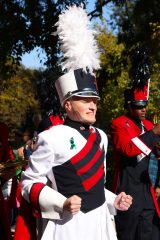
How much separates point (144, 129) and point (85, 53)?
2.35 m

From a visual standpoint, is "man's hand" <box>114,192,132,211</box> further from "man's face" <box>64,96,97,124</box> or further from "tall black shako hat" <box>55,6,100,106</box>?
"tall black shako hat" <box>55,6,100,106</box>

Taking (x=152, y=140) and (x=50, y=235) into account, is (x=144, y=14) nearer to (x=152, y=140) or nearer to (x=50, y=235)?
(x=152, y=140)

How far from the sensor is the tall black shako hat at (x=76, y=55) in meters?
4.27

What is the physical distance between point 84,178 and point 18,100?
33816 mm

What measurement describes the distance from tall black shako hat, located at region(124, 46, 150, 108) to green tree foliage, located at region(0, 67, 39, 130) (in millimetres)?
26989

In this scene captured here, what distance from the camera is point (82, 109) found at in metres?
4.27

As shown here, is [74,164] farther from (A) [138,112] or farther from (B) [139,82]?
(B) [139,82]

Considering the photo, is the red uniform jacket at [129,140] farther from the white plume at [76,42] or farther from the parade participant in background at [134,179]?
the white plume at [76,42]

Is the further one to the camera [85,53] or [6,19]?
[6,19]

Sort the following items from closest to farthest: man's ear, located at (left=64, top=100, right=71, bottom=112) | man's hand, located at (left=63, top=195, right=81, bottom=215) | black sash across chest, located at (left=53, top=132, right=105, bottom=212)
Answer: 1. man's hand, located at (left=63, top=195, right=81, bottom=215)
2. black sash across chest, located at (left=53, top=132, right=105, bottom=212)
3. man's ear, located at (left=64, top=100, right=71, bottom=112)

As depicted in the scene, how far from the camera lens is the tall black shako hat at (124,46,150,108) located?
6384 mm

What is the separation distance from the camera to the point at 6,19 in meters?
9.76

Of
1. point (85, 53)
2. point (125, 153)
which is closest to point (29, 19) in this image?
point (125, 153)

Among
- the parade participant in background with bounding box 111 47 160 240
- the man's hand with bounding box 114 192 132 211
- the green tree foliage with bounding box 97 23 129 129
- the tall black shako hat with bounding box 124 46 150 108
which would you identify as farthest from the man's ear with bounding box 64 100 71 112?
the green tree foliage with bounding box 97 23 129 129
